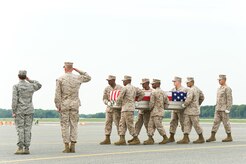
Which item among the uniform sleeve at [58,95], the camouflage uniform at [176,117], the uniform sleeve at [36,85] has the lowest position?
the camouflage uniform at [176,117]

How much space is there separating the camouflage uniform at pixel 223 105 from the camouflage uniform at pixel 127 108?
3.45m

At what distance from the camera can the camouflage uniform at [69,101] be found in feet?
54.6

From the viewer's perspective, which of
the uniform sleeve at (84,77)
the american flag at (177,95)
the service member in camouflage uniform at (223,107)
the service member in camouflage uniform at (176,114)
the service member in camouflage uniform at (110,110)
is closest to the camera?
the uniform sleeve at (84,77)

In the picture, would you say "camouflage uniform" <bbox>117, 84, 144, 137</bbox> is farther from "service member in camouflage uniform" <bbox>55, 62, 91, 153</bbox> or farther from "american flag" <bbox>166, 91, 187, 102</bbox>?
"service member in camouflage uniform" <bbox>55, 62, 91, 153</bbox>

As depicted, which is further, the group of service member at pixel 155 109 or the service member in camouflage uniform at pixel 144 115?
the service member in camouflage uniform at pixel 144 115

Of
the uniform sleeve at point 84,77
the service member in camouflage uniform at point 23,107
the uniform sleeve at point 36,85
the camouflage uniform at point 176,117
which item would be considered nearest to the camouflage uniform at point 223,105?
the camouflage uniform at point 176,117

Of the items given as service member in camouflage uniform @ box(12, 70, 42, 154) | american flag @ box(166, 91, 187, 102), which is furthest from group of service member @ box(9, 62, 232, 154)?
american flag @ box(166, 91, 187, 102)

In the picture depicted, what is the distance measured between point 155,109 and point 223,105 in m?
2.68

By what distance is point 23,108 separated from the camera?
16.5m

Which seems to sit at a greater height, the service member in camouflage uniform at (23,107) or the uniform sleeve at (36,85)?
the uniform sleeve at (36,85)

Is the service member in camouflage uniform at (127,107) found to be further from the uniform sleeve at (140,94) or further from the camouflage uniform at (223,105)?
the camouflage uniform at (223,105)

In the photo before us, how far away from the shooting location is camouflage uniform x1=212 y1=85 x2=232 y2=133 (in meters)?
22.1

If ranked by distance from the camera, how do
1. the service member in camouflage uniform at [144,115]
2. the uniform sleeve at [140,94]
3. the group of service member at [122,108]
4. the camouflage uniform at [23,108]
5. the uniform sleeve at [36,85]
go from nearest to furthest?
the camouflage uniform at [23,108] < the group of service member at [122,108] < the uniform sleeve at [36,85] < the uniform sleeve at [140,94] < the service member in camouflage uniform at [144,115]

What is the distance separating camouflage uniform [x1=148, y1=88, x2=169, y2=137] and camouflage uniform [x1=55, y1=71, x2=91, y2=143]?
419 cm
